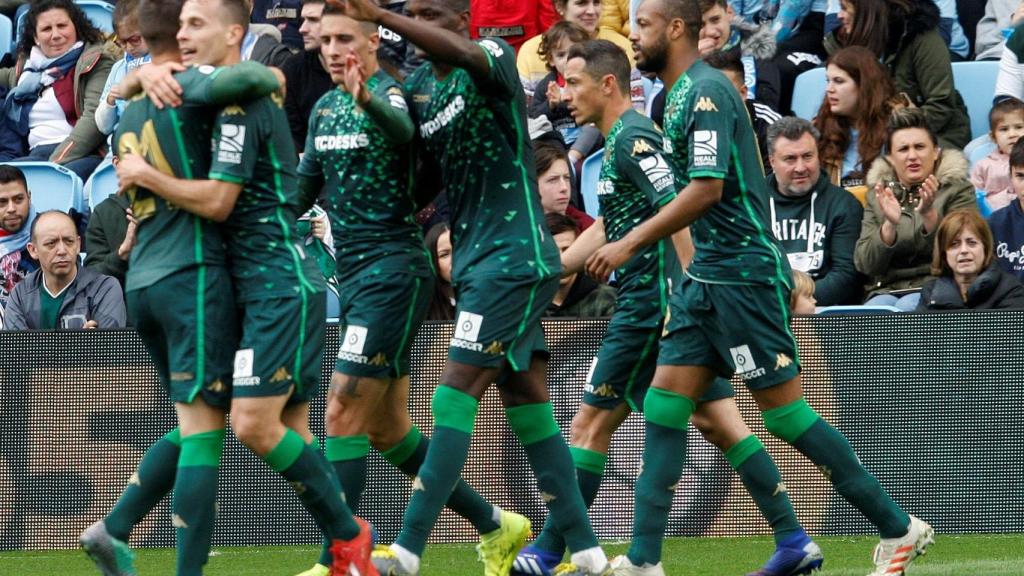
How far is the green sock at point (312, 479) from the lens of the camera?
6.05 m

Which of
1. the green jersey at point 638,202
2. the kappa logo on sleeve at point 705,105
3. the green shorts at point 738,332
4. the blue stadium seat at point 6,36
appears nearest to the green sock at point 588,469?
the green jersey at point 638,202

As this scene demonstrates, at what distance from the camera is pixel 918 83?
11.6 m

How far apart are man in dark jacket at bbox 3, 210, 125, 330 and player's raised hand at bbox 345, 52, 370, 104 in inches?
153

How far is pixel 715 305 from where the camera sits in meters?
6.67

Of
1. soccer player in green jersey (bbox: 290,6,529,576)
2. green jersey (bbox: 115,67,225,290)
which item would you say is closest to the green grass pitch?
soccer player in green jersey (bbox: 290,6,529,576)

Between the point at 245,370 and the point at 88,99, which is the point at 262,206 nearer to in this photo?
the point at 245,370

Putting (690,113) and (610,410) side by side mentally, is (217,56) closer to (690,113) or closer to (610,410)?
(690,113)

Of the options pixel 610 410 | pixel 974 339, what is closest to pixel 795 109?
pixel 974 339

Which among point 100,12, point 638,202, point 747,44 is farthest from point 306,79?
point 638,202

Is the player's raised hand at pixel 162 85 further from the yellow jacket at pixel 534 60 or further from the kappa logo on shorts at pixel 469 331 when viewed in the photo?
the yellow jacket at pixel 534 60

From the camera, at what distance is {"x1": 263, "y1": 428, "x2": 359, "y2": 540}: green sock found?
6.05 meters

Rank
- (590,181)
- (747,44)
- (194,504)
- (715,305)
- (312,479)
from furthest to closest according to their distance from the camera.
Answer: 1. (747,44)
2. (590,181)
3. (715,305)
4. (312,479)
5. (194,504)

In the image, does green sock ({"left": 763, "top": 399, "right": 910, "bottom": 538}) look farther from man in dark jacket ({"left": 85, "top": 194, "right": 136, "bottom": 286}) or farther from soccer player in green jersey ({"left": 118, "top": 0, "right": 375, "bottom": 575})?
man in dark jacket ({"left": 85, "top": 194, "right": 136, "bottom": 286})

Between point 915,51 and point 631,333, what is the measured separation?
17.3ft
